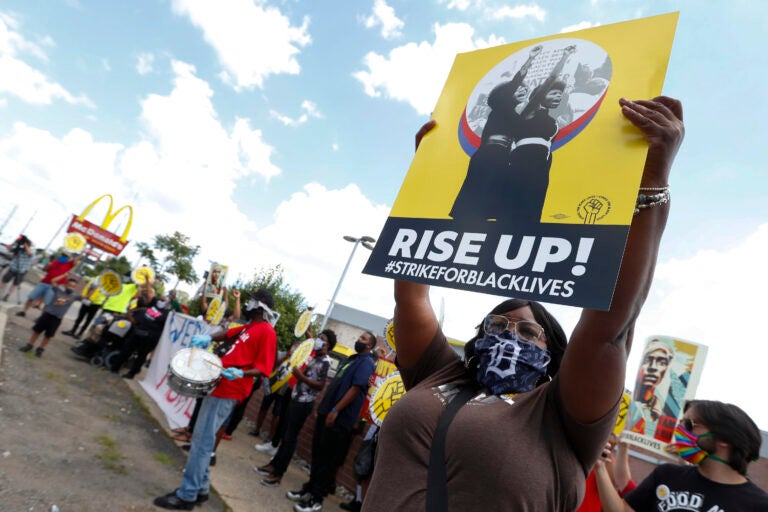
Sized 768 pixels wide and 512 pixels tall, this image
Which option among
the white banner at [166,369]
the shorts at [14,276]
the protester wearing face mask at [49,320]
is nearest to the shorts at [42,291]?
the protester wearing face mask at [49,320]

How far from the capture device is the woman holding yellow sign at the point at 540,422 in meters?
1.21

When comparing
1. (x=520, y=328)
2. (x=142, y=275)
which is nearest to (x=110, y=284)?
(x=142, y=275)

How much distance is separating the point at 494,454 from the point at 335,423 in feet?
15.6

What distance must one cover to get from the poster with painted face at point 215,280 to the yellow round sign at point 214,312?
290mm

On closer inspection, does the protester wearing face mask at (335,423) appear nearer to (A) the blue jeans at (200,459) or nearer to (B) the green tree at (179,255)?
(A) the blue jeans at (200,459)

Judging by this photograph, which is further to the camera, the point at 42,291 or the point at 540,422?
the point at 42,291

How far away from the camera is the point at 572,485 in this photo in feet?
4.23

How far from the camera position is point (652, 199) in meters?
1.22

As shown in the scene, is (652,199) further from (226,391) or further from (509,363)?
(226,391)

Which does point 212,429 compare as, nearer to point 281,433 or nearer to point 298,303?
point 281,433

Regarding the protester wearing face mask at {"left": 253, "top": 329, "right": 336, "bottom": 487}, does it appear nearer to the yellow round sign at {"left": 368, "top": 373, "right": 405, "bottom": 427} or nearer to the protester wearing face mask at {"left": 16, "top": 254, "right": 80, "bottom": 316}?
the yellow round sign at {"left": 368, "top": 373, "right": 405, "bottom": 427}

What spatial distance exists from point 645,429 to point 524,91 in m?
7.90

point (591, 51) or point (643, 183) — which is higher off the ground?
point (591, 51)

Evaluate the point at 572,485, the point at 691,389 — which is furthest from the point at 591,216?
the point at 691,389
